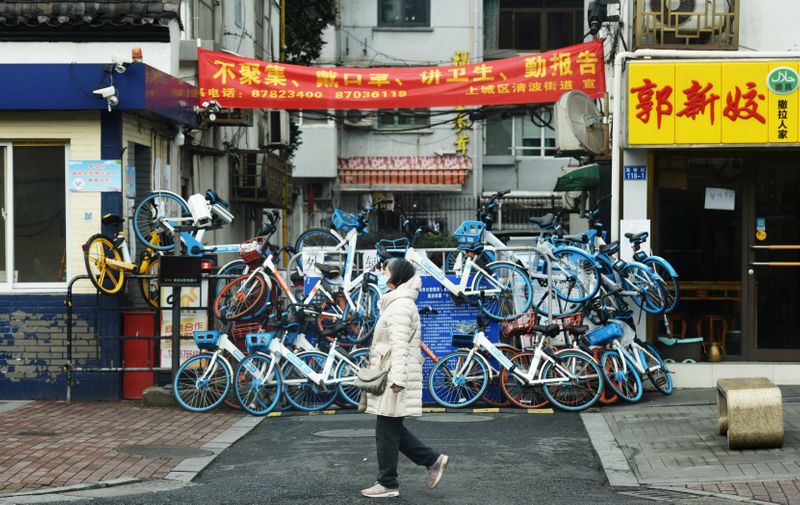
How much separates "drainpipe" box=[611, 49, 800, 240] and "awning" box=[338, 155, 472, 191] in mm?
21341

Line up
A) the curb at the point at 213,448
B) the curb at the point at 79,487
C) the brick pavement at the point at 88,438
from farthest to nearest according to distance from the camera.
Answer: the curb at the point at 213,448 < the brick pavement at the point at 88,438 < the curb at the point at 79,487

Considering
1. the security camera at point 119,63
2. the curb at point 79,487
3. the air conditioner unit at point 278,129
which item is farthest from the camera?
the air conditioner unit at point 278,129

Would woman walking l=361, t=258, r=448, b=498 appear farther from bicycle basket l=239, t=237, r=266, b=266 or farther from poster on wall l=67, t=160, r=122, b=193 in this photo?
poster on wall l=67, t=160, r=122, b=193

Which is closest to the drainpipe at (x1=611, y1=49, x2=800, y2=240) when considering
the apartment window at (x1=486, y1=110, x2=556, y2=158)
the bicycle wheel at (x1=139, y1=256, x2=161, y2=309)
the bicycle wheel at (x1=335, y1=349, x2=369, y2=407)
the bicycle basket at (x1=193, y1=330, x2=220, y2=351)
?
the bicycle wheel at (x1=335, y1=349, x2=369, y2=407)

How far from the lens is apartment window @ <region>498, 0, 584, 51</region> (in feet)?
132

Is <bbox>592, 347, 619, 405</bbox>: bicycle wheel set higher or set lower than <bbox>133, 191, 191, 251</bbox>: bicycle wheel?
lower

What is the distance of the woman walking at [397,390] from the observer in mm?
8922

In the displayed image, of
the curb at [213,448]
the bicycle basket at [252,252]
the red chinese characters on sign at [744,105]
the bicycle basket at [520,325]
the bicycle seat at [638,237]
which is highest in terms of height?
the red chinese characters on sign at [744,105]

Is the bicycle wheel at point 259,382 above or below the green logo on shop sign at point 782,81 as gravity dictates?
below

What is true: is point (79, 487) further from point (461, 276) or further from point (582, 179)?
point (582, 179)

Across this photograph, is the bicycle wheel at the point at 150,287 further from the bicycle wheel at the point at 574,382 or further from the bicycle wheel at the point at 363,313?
the bicycle wheel at the point at 574,382

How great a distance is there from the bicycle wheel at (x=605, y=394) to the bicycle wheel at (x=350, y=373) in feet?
8.90

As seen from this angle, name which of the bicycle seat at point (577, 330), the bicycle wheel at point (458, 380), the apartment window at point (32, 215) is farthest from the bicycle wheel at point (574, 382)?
the apartment window at point (32, 215)

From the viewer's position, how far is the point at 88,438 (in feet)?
38.9
